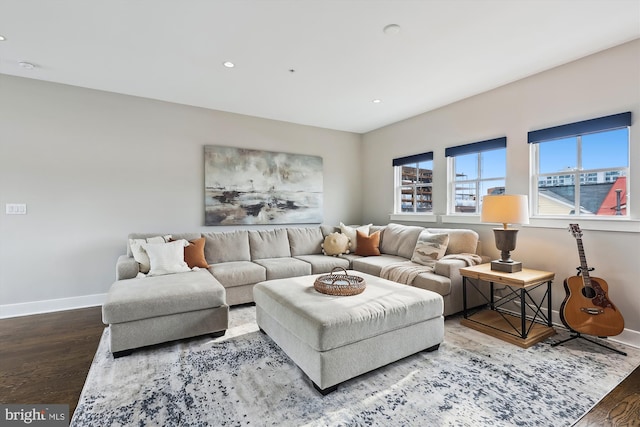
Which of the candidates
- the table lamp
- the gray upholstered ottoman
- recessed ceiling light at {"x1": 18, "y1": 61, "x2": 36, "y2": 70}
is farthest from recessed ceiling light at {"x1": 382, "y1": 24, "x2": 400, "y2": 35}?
recessed ceiling light at {"x1": 18, "y1": 61, "x2": 36, "y2": 70}

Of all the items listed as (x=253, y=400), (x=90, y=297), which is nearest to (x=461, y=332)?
(x=253, y=400)

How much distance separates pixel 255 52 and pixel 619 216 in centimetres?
360

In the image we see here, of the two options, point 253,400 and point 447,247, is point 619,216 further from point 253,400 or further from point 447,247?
point 253,400

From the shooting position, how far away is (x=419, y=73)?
124 inches

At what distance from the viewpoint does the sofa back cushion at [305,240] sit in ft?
14.7

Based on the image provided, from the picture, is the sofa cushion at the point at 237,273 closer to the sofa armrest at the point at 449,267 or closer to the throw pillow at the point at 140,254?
the throw pillow at the point at 140,254

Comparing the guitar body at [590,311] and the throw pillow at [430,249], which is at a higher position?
the throw pillow at [430,249]

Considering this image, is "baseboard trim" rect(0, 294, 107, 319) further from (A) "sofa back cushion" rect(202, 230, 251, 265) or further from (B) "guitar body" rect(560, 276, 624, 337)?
(B) "guitar body" rect(560, 276, 624, 337)

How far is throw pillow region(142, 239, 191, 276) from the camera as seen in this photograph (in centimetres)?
312

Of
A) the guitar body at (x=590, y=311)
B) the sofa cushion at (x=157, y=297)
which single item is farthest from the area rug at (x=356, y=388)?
the sofa cushion at (x=157, y=297)

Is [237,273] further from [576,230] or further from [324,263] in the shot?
[576,230]

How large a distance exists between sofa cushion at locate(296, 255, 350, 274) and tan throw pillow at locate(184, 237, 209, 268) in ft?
4.26

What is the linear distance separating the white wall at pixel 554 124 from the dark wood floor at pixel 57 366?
36.5 inches

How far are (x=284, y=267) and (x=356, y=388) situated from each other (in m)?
1.99
